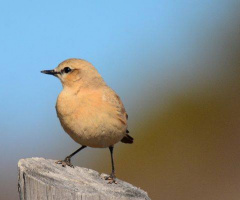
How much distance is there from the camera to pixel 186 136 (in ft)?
61.0

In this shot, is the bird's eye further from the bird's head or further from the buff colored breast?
the buff colored breast

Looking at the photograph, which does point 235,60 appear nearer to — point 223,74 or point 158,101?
point 223,74

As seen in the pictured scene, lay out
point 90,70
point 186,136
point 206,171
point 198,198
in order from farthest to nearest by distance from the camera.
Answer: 1. point 186,136
2. point 206,171
3. point 198,198
4. point 90,70

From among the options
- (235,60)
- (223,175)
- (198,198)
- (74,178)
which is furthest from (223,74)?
(74,178)

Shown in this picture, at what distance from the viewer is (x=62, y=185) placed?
17.2ft

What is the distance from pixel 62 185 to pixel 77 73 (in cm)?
266

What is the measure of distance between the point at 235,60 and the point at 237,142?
4826mm

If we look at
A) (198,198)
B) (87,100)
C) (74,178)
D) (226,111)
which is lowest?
(198,198)

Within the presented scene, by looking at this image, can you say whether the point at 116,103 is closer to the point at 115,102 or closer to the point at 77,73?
the point at 115,102

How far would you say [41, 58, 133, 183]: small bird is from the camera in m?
7.14

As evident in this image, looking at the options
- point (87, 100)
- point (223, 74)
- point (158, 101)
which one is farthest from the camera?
point (223, 74)

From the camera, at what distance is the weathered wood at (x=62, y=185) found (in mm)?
5160

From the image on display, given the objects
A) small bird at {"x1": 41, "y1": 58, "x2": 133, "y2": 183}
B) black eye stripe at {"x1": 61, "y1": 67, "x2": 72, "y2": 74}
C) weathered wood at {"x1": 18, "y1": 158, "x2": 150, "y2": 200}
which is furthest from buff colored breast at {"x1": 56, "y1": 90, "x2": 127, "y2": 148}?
weathered wood at {"x1": 18, "y1": 158, "x2": 150, "y2": 200}

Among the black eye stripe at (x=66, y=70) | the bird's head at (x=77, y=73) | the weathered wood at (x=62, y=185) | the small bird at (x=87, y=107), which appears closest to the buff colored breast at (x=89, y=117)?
the small bird at (x=87, y=107)
